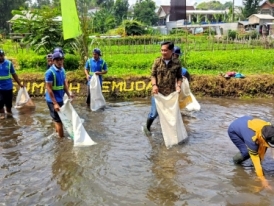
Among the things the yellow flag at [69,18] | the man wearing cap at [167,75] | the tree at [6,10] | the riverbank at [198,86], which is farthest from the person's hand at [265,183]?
the tree at [6,10]

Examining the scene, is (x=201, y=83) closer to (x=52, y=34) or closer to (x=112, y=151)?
(x=112, y=151)

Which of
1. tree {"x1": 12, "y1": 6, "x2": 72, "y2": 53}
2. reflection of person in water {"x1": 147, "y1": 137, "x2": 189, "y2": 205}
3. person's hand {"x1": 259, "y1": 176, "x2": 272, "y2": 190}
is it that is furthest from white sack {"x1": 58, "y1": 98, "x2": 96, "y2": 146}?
tree {"x1": 12, "y1": 6, "x2": 72, "y2": 53}

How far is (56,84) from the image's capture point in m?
5.87

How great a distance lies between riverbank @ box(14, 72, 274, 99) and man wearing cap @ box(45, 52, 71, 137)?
4463 millimetres

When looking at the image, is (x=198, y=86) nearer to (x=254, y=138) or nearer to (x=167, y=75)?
(x=167, y=75)

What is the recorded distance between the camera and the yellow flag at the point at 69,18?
9.27 metres

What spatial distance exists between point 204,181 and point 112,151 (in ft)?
5.72

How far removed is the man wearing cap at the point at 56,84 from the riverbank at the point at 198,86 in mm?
4463

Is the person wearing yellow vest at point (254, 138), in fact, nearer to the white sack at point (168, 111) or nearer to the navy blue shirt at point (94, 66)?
the white sack at point (168, 111)

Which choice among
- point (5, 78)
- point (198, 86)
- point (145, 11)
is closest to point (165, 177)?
point (5, 78)

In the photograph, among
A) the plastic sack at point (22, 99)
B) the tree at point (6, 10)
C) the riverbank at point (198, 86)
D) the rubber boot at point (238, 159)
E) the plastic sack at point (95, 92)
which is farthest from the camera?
the tree at point (6, 10)

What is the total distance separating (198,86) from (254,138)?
20.9 ft

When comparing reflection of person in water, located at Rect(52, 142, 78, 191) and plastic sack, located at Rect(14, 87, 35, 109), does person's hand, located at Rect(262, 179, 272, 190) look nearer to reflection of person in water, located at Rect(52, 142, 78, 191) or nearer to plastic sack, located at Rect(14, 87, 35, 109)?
reflection of person in water, located at Rect(52, 142, 78, 191)

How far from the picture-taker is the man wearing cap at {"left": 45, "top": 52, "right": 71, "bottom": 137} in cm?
570
